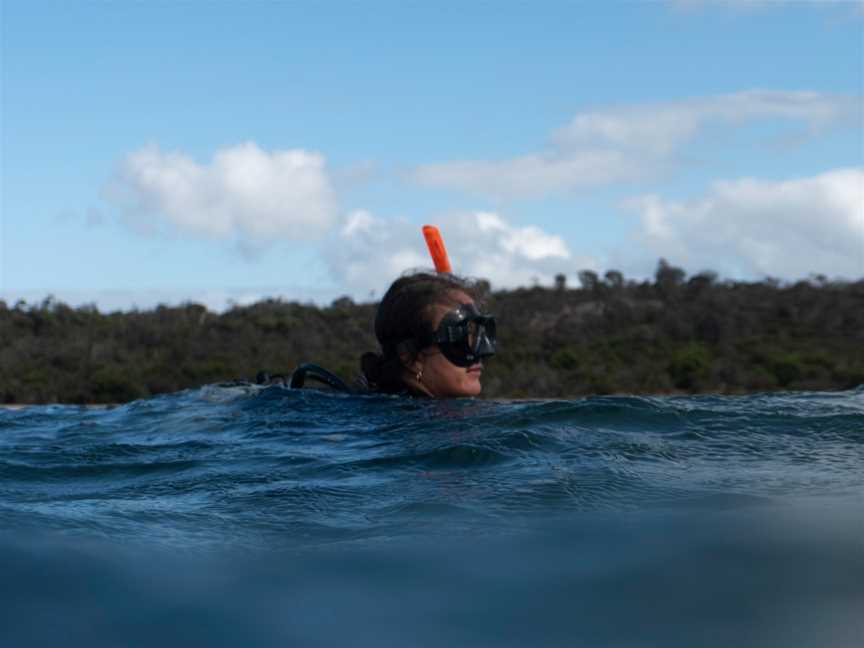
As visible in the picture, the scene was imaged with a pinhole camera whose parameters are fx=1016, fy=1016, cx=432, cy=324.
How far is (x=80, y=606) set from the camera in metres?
2.30

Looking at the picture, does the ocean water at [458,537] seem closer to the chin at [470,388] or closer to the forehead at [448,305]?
the forehead at [448,305]

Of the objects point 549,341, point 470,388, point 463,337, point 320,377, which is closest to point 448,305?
point 463,337

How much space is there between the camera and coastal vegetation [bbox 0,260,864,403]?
74.9ft

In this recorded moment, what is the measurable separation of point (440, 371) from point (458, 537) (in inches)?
137

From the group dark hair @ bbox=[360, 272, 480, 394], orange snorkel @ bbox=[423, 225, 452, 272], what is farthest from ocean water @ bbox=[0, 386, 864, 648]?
orange snorkel @ bbox=[423, 225, 452, 272]

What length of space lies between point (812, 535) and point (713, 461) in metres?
1.31

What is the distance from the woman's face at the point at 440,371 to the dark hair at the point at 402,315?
48 millimetres

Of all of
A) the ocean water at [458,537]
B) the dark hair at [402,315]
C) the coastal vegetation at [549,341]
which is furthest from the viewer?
the coastal vegetation at [549,341]

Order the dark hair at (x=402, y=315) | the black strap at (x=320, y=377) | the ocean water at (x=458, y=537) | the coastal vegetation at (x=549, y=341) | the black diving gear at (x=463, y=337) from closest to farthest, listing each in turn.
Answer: the ocean water at (x=458, y=537) < the black diving gear at (x=463, y=337) < the dark hair at (x=402, y=315) < the black strap at (x=320, y=377) < the coastal vegetation at (x=549, y=341)

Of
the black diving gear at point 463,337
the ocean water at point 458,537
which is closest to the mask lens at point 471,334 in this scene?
the black diving gear at point 463,337

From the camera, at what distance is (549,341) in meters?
28.6

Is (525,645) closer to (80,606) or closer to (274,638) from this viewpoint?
(274,638)

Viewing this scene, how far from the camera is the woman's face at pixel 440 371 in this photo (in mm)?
6180

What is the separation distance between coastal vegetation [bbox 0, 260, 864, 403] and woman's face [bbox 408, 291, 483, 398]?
15323 millimetres
